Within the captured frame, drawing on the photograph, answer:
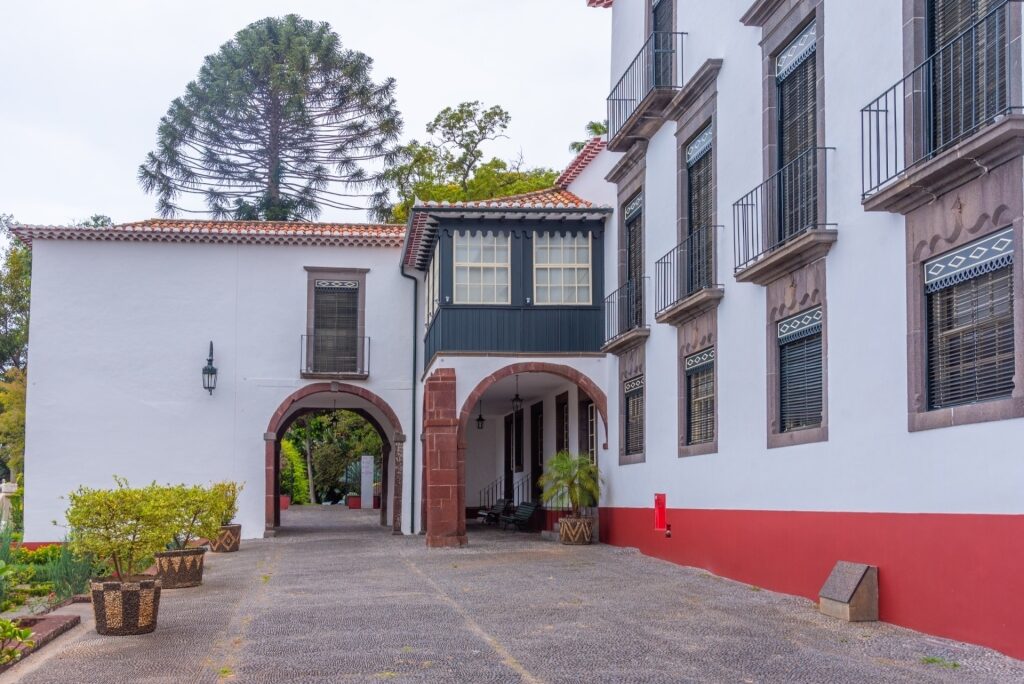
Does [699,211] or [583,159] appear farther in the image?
[583,159]

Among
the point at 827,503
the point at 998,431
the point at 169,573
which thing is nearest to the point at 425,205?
the point at 169,573

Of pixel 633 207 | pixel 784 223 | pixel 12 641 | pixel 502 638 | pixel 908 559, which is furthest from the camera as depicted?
pixel 633 207

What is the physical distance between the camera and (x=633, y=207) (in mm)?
18234

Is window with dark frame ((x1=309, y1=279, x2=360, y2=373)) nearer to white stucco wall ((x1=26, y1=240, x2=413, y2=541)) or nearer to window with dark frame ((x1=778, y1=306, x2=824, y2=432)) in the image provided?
white stucco wall ((x1=26, y1=240, x2=413, y2=541))

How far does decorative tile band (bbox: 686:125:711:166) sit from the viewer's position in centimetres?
1466

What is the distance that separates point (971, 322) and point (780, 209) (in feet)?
12.2

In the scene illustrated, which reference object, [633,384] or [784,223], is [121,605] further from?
[633,384]

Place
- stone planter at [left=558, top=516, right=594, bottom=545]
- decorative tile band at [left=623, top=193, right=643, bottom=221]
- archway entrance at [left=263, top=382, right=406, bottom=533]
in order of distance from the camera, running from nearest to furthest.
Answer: decorative tile band at [left=623, top=193, right=643, bottom=221] < stone planter at [left=558, top=516, right=594, bottom=545] < archway entrance at [left=263, top=382, right=406, bottom=533]

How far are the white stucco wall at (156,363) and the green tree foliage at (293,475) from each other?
684 inches

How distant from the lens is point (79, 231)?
22781 millimetres

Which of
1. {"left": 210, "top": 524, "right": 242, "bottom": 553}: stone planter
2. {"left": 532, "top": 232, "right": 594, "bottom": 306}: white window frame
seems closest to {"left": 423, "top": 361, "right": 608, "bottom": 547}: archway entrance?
{"left": 532, "top": 232, "right": 594, "bottom": 306}: white window frame

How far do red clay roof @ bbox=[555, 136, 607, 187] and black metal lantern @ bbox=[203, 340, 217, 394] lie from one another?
754cm

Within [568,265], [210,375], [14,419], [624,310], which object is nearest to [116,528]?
[624,310]

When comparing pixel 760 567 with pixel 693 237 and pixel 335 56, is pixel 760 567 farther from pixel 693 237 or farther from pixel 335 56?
pixel 335 56
